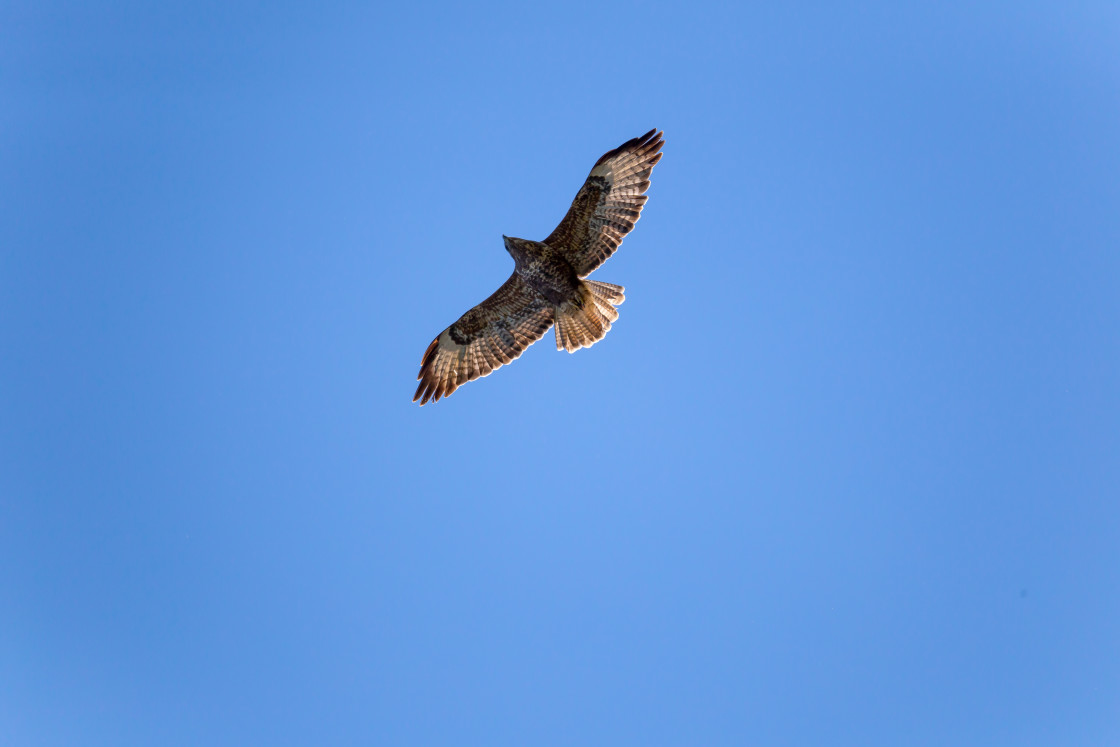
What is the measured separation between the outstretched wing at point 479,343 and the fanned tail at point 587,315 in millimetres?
292

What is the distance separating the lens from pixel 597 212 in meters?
9.89

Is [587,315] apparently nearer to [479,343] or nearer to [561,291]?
[561,291]

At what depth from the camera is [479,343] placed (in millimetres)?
10945

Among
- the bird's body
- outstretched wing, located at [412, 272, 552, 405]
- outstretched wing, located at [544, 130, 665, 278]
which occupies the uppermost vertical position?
outstretched wing, located at [544, 130, 665, 278]

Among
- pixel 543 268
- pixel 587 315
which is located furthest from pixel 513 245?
pixel 587 315

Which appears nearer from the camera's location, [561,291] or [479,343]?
[561,291]

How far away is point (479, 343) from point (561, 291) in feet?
5.24

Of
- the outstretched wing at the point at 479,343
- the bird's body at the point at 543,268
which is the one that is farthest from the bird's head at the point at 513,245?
the outstretched wing at the point at 479,343

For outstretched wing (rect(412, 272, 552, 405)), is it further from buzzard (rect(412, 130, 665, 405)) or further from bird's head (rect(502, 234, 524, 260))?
bird's head (rect(502, 234, 524, 260))

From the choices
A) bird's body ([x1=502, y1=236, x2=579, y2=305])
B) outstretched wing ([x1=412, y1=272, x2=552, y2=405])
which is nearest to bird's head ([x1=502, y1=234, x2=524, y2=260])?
bird's body ([x1=502, y1=236, x2=579, y2=305])

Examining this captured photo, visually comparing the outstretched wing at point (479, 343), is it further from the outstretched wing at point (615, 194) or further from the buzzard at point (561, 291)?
the outstretched wing at point (615, 194)

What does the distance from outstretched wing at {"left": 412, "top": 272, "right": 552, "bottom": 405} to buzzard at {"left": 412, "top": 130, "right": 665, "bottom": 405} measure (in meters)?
0.01

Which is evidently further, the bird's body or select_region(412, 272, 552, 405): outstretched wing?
select_region(412, 272, 552, 405): outstretched wing

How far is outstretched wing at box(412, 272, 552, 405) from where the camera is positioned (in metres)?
10.7
